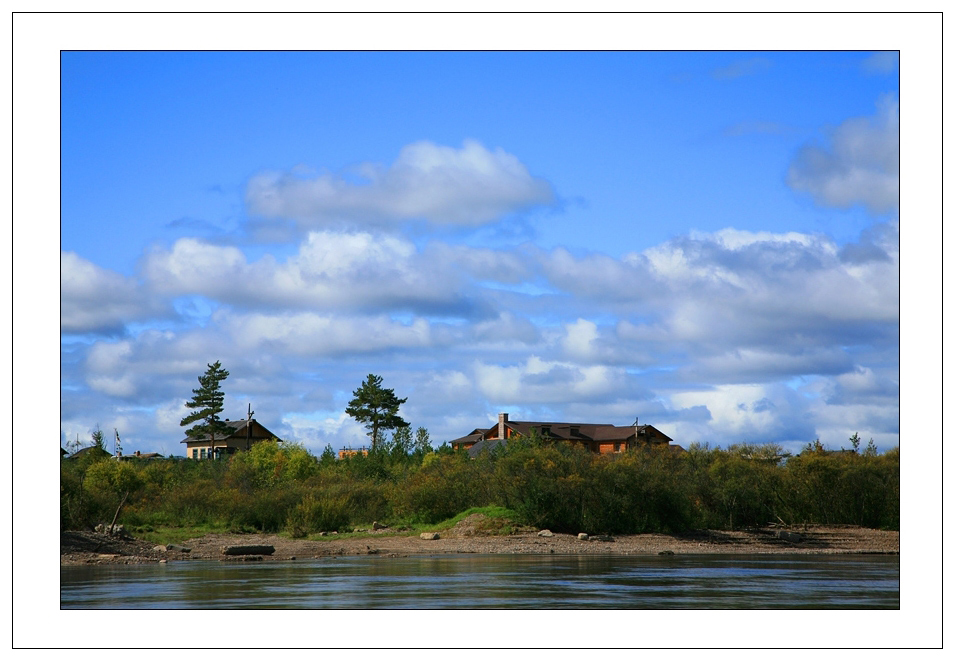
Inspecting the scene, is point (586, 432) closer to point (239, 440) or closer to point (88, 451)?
point (239, 440)

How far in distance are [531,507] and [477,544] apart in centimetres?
393

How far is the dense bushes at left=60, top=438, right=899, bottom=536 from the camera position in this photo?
123 feet

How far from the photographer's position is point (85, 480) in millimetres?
37031

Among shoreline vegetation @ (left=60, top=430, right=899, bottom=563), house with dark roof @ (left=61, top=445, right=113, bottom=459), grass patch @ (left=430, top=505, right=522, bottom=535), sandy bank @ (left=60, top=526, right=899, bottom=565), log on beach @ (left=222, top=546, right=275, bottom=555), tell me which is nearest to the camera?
sandy bank @ (left=60, top=526, right=899, bottom=565)

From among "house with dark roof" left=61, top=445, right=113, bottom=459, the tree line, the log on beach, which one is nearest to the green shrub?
the tree line

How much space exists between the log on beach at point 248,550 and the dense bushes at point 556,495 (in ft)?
20.4

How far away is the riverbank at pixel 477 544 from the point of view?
29703 mm

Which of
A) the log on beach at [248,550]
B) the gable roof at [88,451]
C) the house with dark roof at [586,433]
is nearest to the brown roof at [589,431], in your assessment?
the house with dark roof at [586,433]

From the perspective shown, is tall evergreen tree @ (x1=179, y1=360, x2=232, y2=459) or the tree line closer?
the tree line

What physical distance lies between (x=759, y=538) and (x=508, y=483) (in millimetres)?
10580

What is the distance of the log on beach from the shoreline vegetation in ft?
2.67

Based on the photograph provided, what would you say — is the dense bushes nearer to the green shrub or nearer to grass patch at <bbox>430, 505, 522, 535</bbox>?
the green shrub

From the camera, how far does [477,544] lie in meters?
33.9
